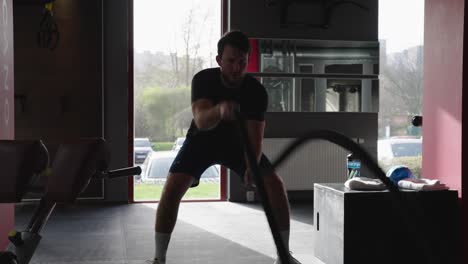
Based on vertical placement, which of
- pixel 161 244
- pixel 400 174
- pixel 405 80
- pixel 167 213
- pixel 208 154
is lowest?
pixel 161 244

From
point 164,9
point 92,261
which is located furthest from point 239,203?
point 92,261

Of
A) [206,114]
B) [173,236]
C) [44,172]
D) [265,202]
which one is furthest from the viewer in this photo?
[173,236]

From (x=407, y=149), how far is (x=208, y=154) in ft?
11.6

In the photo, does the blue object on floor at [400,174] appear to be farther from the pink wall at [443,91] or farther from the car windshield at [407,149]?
A: the car windshield at [407,149]

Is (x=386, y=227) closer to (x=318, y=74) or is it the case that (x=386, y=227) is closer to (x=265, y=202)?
(x=265, y=202)

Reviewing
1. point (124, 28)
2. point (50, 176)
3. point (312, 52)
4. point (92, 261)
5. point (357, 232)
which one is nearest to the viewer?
point (50, 176)

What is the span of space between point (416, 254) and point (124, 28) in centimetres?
360

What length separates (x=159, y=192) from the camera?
18.2 ft

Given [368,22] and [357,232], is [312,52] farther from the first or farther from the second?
[357,232]

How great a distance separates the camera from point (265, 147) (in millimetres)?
5434

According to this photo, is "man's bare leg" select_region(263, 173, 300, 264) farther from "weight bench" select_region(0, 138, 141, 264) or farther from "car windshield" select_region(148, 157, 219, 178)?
"car windshield" select_region(148, 157, 219, 178)

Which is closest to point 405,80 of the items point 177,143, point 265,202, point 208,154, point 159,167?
point 177,143

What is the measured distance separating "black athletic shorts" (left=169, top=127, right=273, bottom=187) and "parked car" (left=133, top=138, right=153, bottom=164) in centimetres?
296

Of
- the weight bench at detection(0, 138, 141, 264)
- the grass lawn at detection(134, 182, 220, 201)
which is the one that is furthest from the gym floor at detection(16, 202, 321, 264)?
the weight bench at detection(0, 138, 141, 264)
